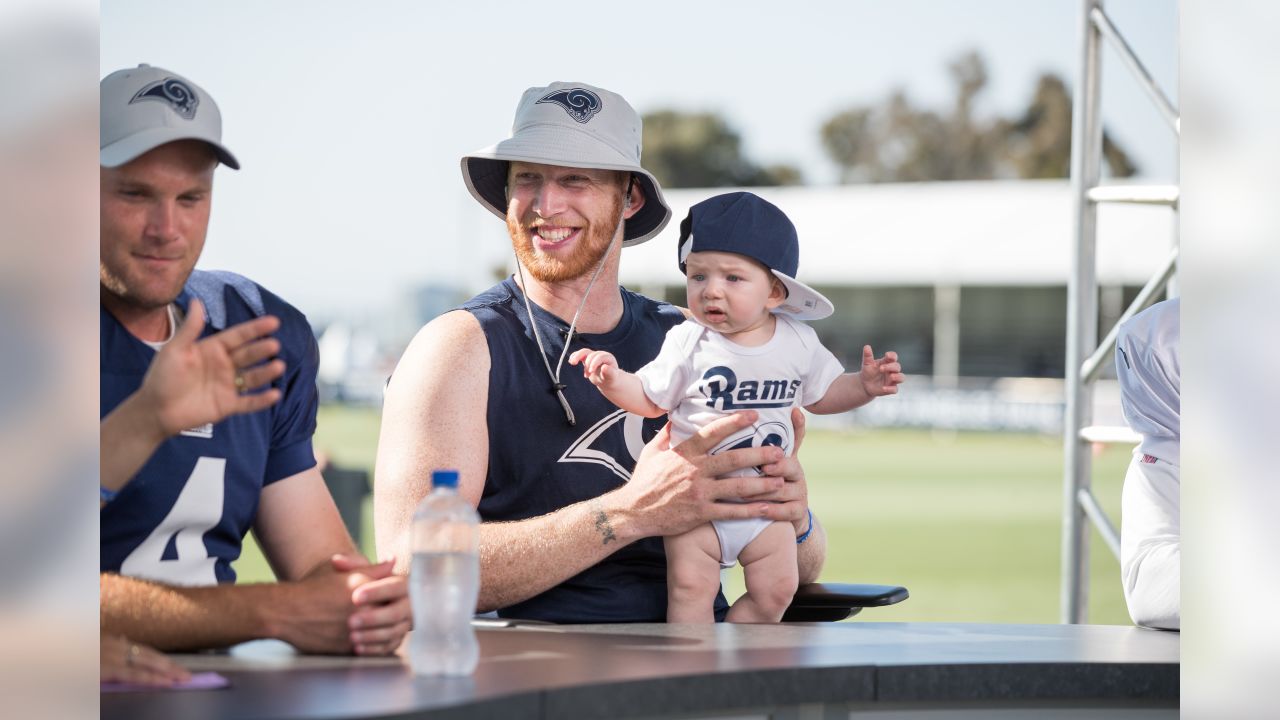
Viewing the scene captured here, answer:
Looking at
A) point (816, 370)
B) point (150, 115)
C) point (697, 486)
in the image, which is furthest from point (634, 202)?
point (150, 115)

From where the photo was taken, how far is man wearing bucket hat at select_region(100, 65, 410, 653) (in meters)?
1.96

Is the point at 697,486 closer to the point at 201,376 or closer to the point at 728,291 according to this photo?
the point at 728,291

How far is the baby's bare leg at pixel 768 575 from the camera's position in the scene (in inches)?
123

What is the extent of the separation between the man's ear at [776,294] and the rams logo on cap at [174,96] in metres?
1.35

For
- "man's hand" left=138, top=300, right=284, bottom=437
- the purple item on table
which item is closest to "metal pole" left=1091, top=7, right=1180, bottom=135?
"man's hand" left=138, top=300, right=284, bottom=437

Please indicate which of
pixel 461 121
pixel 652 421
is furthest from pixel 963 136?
pixel 652 421

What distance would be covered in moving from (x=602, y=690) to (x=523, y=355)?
1362 millimetres

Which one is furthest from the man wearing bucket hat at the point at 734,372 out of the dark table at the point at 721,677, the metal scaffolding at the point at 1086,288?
the metal scaffolding at the point at 1086,288
